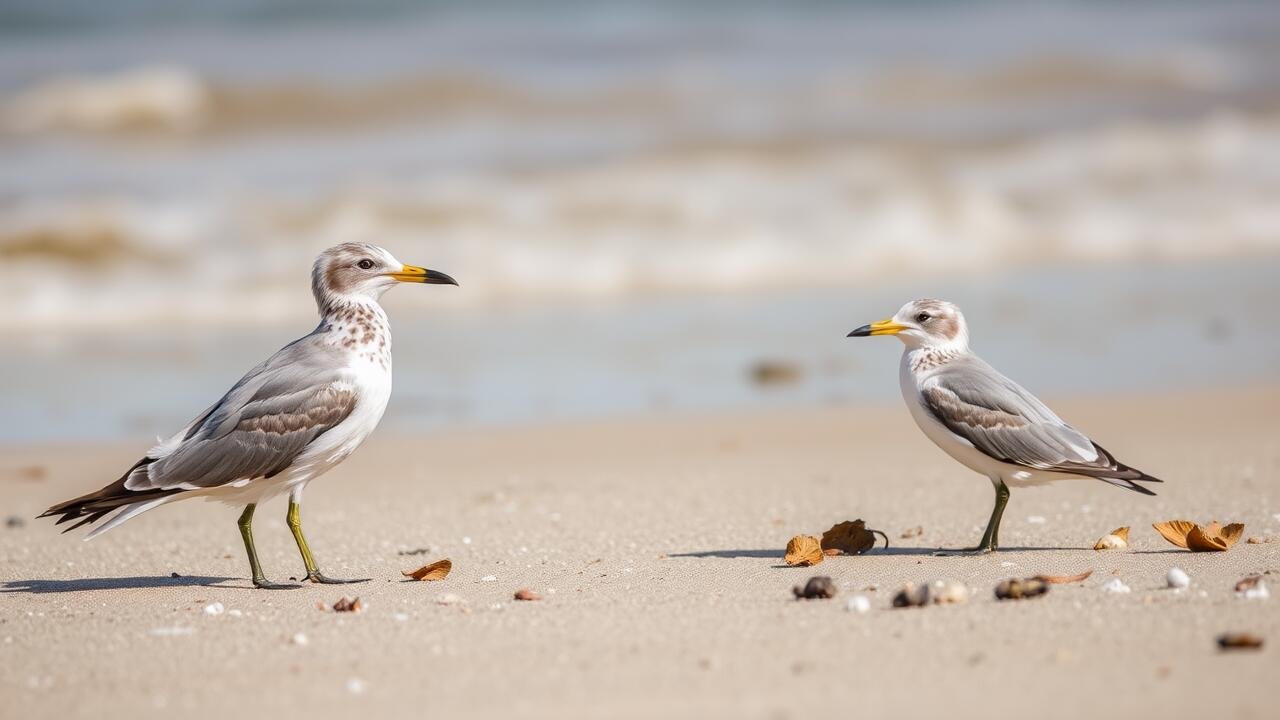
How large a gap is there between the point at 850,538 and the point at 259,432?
230 cm

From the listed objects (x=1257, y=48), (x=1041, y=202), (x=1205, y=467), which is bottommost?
(x=1205, y=467)

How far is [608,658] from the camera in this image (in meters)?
4.54

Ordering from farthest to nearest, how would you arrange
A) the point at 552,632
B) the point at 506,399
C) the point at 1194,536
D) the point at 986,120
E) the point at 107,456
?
the point at 986,120 → the point at 506,399 → the point at 107,456 → the point at 1194,536 → the point at 552,632

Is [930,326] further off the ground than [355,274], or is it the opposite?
[355,274]

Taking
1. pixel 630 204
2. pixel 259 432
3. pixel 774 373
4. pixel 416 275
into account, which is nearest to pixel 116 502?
pixel 259 432

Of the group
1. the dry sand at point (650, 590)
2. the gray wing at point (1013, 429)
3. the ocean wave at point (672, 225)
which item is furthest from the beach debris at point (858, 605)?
the ocean wave at point (672, 225)

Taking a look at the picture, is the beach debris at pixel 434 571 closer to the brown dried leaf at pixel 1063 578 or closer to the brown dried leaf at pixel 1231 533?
the brown dried leaf at pixel 1063 578

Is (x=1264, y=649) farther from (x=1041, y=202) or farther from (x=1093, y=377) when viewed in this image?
(x=1041, y=202)

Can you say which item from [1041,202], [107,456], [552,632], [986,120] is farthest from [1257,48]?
[552,632]

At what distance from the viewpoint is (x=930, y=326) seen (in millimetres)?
6570

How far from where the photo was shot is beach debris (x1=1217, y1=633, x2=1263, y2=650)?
4289mm

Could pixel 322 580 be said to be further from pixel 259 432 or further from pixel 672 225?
pixel 672 225

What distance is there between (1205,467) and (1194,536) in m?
2.17

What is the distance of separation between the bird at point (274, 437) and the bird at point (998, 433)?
2.18 metres
